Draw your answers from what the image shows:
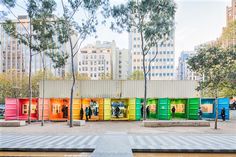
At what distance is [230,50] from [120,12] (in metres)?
13.4

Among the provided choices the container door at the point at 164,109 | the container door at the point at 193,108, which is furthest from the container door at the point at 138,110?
the container door at the point at 193,108

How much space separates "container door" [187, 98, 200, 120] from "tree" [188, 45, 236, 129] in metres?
1.87

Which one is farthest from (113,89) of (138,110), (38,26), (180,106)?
(38,26)

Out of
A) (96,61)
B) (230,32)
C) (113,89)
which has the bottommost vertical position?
(113,89)

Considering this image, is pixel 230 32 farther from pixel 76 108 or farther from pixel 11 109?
pixel 11 109

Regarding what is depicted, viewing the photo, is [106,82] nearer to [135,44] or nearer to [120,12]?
[120,12]

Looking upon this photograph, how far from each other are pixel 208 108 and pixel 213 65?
5476 millimetres

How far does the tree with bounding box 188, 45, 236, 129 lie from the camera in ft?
97.4

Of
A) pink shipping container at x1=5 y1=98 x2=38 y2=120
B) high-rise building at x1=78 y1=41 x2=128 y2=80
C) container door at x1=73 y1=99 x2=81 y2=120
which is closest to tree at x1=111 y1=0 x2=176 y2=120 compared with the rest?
container door at x1=73 y1=99 x2=81 y2=120

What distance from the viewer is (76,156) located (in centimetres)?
1239

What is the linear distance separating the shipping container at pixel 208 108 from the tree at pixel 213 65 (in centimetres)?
163

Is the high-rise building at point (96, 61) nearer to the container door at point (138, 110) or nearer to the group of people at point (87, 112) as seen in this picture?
the container door at point (138, 110)

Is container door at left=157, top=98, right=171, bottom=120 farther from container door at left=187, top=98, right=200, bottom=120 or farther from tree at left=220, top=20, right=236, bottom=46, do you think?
tree at left=220, top=20, right=236, bottom=46

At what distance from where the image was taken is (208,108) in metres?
35.5
